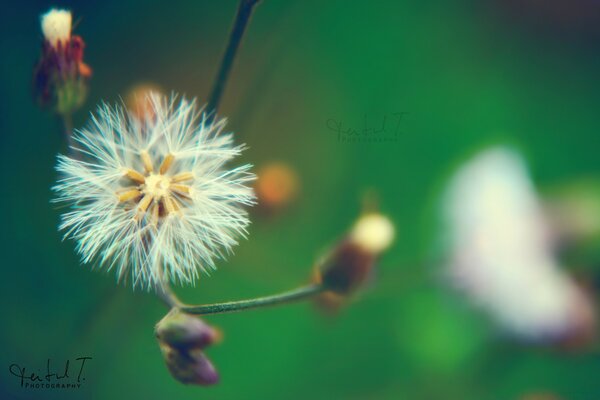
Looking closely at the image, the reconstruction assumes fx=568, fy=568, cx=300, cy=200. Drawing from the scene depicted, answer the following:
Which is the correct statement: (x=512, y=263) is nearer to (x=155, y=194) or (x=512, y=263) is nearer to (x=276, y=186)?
(x=276, y=186)

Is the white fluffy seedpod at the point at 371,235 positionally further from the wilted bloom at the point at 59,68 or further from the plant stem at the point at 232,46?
the wilted bloom at the point at 59,68

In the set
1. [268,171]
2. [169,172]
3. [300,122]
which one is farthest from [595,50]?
[169,172]

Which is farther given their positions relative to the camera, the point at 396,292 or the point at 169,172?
the point at 396,292

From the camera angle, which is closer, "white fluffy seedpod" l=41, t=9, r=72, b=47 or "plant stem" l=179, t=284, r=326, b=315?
"plant stem" l=179, t=284, r=326, b=315

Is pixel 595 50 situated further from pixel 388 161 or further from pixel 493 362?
pixel 493 362
